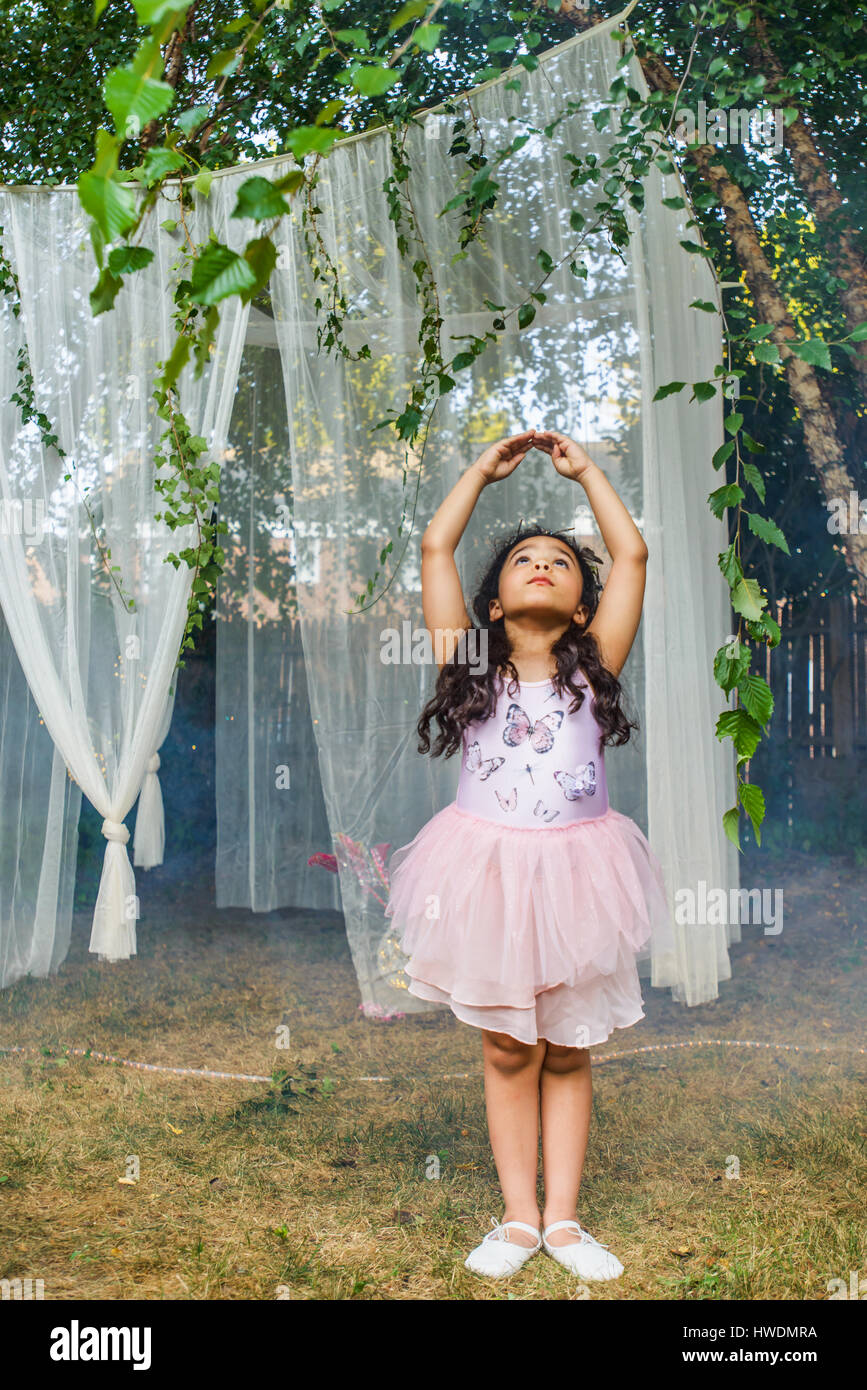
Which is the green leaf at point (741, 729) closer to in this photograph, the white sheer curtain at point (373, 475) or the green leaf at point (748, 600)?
the green leaf at point (748, 600)

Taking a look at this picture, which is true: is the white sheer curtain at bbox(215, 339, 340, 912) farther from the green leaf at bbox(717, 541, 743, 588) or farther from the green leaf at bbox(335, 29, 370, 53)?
the green leaf at bbox(335, 29, 370, 53)

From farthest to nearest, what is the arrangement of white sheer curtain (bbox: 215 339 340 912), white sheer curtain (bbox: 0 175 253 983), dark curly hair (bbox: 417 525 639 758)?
white sheer curtain (bbox: 215 339 340 912) < white sheer curtain (bbox: 0 175 253 983) < dark curly hair (bbox: 417 525 639 758)

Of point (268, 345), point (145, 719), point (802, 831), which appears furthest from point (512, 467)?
point (802, 831)

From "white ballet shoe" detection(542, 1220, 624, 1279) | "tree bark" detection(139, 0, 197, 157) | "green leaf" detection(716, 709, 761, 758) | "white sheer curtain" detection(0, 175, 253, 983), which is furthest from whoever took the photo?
"tree bark" detection(139, 0, 197, 157)

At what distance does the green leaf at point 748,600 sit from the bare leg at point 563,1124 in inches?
32.6

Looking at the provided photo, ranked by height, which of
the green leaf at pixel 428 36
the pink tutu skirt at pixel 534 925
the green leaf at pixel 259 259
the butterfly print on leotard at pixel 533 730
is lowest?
the pink tutu skirt at pixel 534 925

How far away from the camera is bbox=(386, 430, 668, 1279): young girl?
5.73 feet

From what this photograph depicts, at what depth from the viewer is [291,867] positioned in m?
4.41

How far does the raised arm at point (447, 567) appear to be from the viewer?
2.00 metres

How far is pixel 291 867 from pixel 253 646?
975 mm

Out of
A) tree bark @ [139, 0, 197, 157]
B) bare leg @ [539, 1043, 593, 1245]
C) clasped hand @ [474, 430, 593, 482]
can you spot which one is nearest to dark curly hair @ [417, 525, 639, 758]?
clasped hand @ [474, 430, 593, 482]

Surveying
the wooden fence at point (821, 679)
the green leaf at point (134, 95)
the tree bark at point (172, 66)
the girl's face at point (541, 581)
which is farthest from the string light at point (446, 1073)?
the tree bark at point (172, 66)

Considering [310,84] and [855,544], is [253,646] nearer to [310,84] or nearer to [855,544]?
[310,84]

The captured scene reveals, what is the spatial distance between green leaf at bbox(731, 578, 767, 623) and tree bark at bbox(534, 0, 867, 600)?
4.06ft
